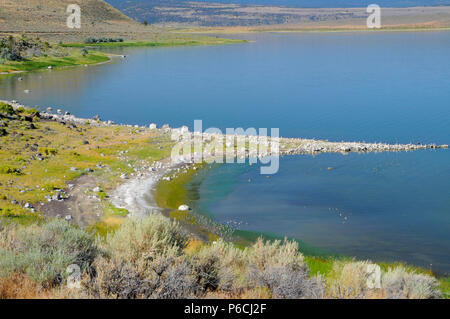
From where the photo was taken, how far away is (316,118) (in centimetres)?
3916

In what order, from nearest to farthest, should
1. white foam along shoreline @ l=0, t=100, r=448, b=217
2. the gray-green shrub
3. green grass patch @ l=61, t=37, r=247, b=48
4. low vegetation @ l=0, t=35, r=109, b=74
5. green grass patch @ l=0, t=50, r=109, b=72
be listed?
the gray-green shrub < white foam along shoreline @ l=0, t=100, r=448, b=217 < green grass patch @ l=0, t=50, r=109, b=72 < low vegetation @ l=0, t=35, r=109, b=74 < green grass patch @ l=61, t=37, r=247, b=48

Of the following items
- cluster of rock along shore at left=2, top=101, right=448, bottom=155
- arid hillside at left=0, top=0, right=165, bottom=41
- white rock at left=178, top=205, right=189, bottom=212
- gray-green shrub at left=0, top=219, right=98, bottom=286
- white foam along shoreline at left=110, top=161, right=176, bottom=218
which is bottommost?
white rock at left=178, top=205, right=189, bottom=212

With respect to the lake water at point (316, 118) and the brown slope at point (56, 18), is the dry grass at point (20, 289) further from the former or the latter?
the brown slope at point (56, 18)

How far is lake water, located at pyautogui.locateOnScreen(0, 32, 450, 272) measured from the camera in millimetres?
19984

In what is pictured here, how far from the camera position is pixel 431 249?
706 inches

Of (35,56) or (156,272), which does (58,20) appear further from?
(156,272)

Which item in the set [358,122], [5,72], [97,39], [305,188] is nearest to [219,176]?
[305,188]

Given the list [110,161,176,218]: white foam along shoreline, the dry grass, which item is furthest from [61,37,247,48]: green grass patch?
the dry grass

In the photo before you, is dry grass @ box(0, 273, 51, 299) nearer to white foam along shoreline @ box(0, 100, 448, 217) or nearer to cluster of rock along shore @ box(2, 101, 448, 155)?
white foam along shoreline @ box(0, 100, 448, 217)

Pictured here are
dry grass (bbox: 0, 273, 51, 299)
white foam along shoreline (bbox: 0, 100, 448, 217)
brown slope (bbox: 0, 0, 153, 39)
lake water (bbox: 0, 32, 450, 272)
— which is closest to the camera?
dry grass (bbox: 0, 273, 51, 299)

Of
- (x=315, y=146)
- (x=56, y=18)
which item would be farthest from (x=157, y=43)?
(x=315, y=146)

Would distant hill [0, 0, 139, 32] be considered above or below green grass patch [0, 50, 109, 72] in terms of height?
above

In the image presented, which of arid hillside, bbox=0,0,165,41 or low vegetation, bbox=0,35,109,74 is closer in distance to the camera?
low vegetation, bbox=0,35,109,74

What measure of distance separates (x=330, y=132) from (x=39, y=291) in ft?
91.6
